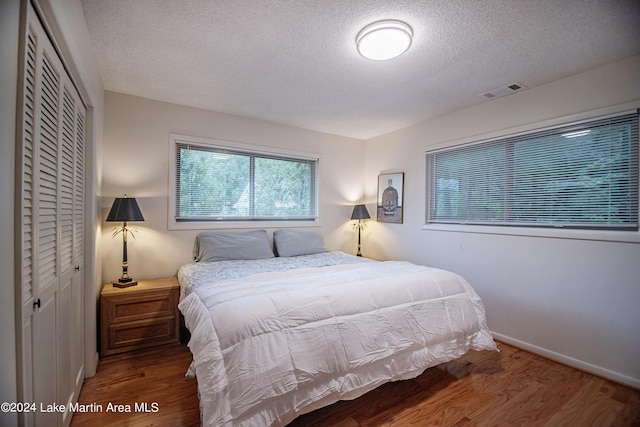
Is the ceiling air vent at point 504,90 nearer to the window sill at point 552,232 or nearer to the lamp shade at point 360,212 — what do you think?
the window sill at point 552,232

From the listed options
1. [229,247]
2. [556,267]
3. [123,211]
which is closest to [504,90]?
[556,267]

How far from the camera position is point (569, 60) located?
2.13m

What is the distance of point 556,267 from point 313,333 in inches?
89.9

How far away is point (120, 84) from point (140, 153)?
65 centimetres

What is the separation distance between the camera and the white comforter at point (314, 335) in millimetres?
1357

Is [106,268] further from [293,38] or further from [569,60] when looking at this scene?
[569,60]

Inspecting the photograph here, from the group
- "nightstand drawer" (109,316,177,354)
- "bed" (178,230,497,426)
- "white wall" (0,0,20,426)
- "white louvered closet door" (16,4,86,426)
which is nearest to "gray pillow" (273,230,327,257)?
"bed" (178,230,497,426)

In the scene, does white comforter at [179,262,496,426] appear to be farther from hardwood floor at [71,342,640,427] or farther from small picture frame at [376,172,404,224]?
small picture frame at [376,172,404,224]

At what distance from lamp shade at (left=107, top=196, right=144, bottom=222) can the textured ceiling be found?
1111mm

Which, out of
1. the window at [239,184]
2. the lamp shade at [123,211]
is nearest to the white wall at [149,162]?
the window at [239,184]

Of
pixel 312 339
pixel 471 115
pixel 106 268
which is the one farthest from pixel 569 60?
pixel 106 268

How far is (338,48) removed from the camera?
6.60 feet

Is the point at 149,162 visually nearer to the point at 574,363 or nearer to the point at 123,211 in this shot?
the point at 123,211

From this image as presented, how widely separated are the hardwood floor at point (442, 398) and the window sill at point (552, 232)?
3.55 ft
